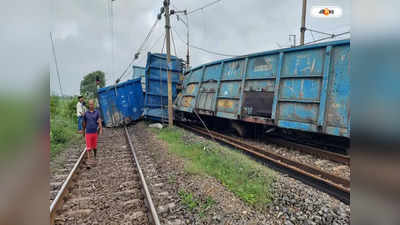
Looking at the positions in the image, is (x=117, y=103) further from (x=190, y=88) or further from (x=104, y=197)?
(x=104, y=197)

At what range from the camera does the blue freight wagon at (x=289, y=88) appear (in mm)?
5211

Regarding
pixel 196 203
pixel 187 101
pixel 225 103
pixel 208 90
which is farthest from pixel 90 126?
pixel 187 101

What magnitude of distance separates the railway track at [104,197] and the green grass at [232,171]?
79 cm

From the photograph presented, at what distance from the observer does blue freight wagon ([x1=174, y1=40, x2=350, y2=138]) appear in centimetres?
521

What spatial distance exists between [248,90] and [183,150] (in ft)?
9.87

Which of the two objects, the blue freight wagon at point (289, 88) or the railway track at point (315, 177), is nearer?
the railway track at point (315, 177)

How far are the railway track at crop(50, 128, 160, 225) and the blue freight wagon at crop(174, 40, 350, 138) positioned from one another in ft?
13.8

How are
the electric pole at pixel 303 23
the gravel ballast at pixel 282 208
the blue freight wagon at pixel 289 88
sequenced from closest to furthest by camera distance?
the gravel ballast at pixel 282 208, the blue freight wagon at pixel 289 88, the electric pole at pixel 303 23

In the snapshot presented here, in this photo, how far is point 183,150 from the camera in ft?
20.9

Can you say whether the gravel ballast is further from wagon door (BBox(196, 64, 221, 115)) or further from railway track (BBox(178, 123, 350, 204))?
wagon door (BBox(196, 64, 221, 115))

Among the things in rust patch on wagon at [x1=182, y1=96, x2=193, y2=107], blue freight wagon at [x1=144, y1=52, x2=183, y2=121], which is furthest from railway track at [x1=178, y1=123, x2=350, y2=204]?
blue freight wagon at [x1=144, y1=52, x2=183, y2=121]

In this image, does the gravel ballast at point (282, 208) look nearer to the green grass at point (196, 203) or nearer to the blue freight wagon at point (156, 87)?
the green grass at point (196, 203)

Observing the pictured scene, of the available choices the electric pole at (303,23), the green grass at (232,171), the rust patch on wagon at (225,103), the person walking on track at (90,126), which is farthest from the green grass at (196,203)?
the electric pole at (303,23)
